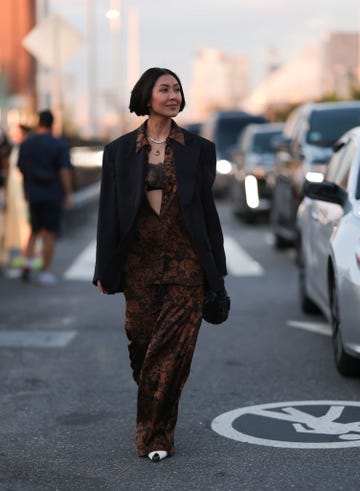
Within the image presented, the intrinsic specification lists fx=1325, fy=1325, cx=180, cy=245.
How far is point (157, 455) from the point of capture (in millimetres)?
5832

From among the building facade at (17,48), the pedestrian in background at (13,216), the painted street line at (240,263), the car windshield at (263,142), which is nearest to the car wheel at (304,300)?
the painted street line at (240,263)

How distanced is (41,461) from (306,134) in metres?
10.5

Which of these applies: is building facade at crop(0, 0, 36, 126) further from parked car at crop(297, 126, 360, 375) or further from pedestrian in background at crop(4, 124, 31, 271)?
parked car at crop(297, 126, 360, 375)

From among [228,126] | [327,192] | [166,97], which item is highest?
[166,97]

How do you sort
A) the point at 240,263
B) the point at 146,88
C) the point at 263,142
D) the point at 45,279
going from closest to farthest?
1. the point at 146,88
2. the point at 45,279
3. the point at 240,263
4. the point at 263,142

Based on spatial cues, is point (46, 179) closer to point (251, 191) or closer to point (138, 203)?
point (138, 203)

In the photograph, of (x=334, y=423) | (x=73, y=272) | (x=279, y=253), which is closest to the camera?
(x=334, y=423)

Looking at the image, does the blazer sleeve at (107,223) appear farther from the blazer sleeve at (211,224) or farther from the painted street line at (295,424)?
the painted street line at (295,424)

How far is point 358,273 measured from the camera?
7.36 m

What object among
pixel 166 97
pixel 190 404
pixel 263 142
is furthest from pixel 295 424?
pixel 263 142

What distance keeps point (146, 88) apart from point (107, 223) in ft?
2.04

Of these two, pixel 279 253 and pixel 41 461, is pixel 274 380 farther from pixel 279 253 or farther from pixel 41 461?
pixel 279 253

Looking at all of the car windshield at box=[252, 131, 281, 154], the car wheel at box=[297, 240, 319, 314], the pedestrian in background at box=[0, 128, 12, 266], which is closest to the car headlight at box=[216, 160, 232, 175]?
the car windshield at box=[252, 131, 281, 154]

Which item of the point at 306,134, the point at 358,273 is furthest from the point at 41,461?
the point at 306,134
